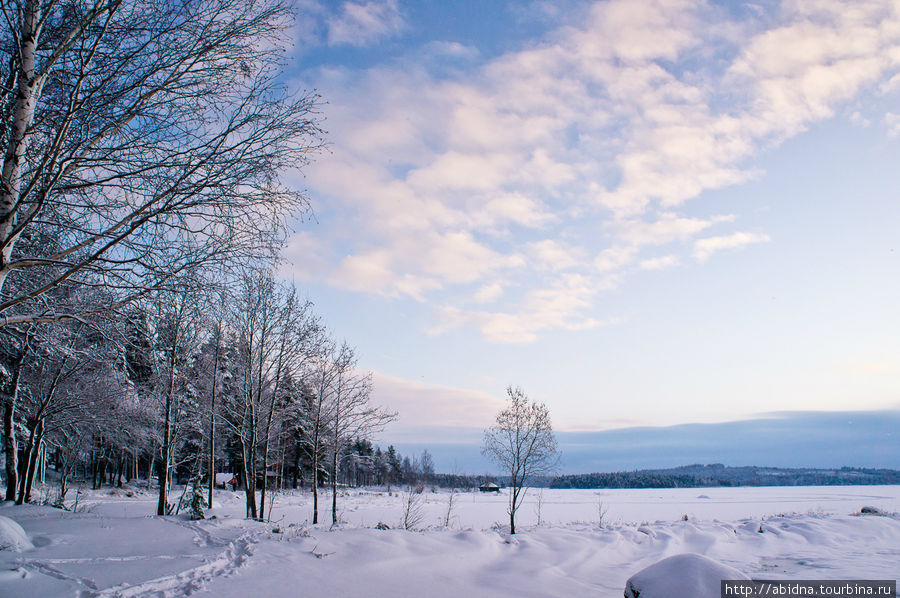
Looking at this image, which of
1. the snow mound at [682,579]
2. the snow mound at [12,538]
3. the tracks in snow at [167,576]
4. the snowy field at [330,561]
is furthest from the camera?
the snow mound at [12,538]

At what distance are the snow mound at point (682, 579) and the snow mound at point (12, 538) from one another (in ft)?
31.0

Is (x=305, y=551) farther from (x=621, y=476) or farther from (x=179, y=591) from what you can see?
(x=621, y=476)

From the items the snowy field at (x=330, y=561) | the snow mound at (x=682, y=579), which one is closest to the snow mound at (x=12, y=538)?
the snowy field at (x=330, y=561)

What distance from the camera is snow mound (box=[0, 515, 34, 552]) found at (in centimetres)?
767

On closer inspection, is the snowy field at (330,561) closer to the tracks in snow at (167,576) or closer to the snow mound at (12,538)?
the tracks in snow at (167,576)

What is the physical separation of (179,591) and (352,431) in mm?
14585

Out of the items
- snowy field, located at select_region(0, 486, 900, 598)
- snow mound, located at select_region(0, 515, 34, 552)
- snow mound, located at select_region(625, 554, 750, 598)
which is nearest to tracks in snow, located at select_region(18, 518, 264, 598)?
snowy field, located at select_region(0, 486, 900, 598)

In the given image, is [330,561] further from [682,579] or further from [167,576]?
[682,579]

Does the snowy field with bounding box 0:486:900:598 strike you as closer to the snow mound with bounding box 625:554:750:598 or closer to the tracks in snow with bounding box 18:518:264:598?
the tracks in snow with bounding box 18:518:264:598

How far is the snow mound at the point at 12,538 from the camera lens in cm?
767

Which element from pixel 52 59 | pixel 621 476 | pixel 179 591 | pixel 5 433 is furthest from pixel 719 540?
pixel 621 476

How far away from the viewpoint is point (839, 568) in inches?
414

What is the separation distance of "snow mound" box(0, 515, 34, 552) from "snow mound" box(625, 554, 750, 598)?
945cm

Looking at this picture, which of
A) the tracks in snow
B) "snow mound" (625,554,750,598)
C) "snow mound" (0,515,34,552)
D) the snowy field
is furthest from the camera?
"snow mound" (0,515,34,552)
